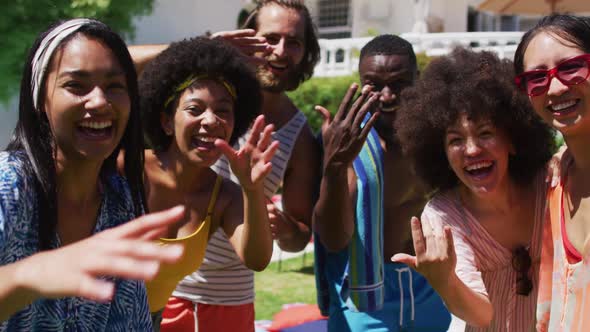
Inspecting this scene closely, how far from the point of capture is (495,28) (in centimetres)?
2167

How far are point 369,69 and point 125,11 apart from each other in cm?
601

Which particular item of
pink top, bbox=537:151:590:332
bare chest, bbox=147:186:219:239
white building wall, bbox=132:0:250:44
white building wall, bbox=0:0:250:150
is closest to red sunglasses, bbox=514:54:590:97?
pink top, bbox=537:151:590:332

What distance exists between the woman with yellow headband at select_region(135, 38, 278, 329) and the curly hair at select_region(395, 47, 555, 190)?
0.75 metres

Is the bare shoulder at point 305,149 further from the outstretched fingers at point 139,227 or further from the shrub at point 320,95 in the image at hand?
the shrub at point 320,95

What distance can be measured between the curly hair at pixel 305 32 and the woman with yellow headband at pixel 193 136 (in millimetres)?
762

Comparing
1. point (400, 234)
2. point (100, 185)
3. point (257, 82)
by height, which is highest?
point (257, 82)

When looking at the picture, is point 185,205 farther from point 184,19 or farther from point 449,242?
point 184,19

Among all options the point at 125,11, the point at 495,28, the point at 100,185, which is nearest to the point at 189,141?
the point at 100,185

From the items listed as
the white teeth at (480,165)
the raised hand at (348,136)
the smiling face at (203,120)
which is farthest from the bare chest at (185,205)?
the white teeth at (480,165)

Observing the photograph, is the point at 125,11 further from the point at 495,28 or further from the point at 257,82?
Result: the point at 495,28

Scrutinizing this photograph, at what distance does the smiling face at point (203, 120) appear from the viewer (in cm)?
326

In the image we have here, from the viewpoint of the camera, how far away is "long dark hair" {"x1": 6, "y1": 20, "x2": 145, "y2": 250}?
2.33m

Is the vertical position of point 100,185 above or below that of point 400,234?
above

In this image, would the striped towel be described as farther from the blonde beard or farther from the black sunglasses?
the black sunglasses
